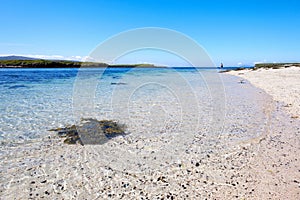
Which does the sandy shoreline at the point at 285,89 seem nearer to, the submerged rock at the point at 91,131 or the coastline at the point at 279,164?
the coastline at the point at 279,164

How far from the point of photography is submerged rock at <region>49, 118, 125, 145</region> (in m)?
7.07

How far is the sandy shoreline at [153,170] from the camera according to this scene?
4.08 meters

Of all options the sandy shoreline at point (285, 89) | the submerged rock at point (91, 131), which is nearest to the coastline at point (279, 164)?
the sandy shoreline at point (285, 89)

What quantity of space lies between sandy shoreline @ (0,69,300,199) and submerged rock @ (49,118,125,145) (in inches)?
18.0

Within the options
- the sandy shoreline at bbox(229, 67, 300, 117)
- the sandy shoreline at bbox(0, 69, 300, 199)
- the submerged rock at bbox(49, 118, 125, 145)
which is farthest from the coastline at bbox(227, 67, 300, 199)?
the submerged rock at bbox(49, 118, 125, 145)

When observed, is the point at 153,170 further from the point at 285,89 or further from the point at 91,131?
the point at 285,89

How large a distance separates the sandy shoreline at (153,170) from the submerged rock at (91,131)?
0.46 m

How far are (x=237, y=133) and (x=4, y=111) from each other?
11.8 metres

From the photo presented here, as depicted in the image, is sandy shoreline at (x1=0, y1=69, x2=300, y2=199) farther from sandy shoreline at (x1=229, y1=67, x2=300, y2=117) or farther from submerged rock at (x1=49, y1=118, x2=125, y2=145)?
sandy shoreline at (x1=229, y1=67, x2=300, y2=117)

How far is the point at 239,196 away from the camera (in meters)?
3.88

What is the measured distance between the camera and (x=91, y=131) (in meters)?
8.04

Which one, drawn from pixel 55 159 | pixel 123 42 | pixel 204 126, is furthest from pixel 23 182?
pixel 204 126

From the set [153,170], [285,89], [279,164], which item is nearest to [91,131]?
[153,170]

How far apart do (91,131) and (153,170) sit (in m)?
3.87
